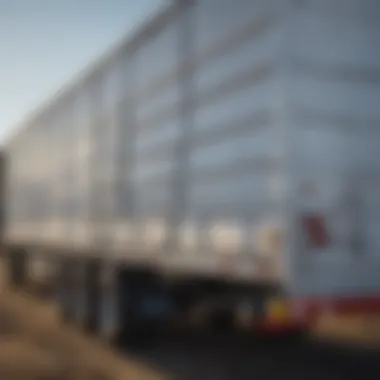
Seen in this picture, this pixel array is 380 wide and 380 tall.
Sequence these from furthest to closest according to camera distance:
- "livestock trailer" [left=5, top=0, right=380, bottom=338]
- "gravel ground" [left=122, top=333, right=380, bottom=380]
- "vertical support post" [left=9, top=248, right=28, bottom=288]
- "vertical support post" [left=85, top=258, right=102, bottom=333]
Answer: "vertical support post" [left=9, top=248, right=28, bottom=288], "vertical support post" [left=85, top=258, right=102, bottom=333], "gravel ground" [left=122, top=333, right=380, bottom=380], "livestock trailer" [left=5, top=0, right=380, bottom=338]

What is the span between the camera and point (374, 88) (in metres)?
6.00

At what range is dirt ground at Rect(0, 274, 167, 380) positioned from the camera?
8.39 meters

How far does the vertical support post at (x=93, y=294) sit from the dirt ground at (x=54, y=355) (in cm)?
23

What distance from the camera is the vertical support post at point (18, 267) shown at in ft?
64.1

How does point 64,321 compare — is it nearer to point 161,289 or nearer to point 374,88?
point 161,289

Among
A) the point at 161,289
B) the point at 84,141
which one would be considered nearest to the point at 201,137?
the point at 161,289

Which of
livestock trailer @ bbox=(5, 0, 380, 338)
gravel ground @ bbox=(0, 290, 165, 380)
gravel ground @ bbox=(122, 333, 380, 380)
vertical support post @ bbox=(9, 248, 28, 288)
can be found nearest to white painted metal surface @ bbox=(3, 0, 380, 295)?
livestock trailer @ bbox=(5, 0, 380, 338)

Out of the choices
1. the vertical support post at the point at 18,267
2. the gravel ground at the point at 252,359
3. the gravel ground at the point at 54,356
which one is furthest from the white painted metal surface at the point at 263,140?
the vertical support post at the point at 18,267

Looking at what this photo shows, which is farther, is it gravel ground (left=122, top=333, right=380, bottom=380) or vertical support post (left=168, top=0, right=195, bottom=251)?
gravel ground (left=122, top=333, right=380, bottom=380)

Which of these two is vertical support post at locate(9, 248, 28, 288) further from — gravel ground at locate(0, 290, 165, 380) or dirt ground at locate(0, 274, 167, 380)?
gravel ground at locate(0, 290, 165, 380)

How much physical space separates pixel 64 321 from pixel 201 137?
6.95 m

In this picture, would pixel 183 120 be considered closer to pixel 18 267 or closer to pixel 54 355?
pixel 54 355

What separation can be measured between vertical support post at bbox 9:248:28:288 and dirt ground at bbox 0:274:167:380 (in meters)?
6.18

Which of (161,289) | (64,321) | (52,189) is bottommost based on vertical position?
(64,321)
